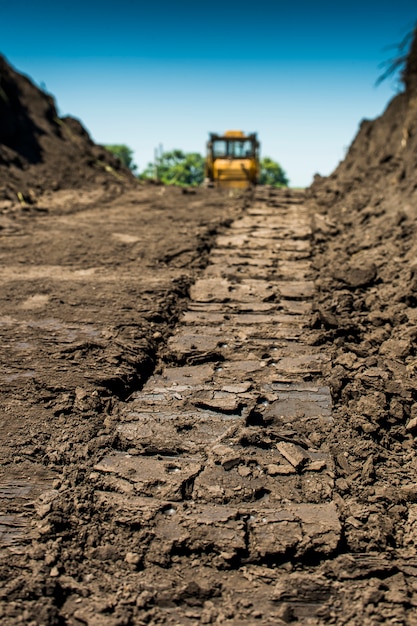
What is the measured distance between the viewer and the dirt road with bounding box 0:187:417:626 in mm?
1896

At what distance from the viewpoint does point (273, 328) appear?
3820 millimetres

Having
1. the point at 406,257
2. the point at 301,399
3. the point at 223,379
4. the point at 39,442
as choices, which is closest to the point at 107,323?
the point at 223,379

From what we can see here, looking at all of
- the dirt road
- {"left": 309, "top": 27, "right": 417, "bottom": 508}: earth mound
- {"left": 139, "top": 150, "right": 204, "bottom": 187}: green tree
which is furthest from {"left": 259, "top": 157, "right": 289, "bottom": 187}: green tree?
the dirt road

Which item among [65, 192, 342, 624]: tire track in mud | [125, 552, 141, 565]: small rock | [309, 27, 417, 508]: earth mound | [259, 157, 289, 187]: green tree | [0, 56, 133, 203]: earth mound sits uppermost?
[259, 157, 289, 187]: green tree

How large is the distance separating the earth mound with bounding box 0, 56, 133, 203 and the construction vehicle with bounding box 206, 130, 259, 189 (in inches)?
106

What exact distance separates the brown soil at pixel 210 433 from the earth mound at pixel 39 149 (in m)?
4.09

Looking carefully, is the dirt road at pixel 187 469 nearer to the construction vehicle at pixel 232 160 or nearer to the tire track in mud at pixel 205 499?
the tire track in mud at pixel 205 499

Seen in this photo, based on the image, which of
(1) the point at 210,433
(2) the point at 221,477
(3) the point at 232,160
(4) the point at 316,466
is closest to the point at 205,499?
(2) the point at 221,477

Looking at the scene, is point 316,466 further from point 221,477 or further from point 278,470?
point 221,477

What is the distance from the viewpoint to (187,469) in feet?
8.07

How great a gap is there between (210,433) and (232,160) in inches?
509

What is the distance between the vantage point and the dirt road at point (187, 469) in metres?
1.90

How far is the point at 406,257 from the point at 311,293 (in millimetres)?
961

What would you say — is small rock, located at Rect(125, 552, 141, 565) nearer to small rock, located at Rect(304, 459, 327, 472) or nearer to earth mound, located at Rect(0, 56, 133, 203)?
small rock, located at Rect(304, 459, 327, 472)
